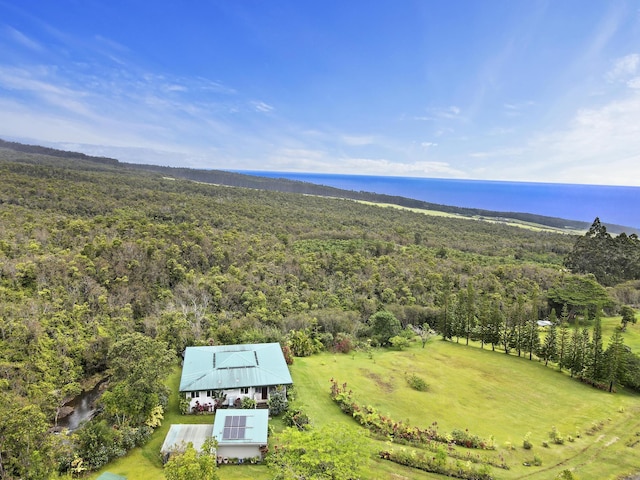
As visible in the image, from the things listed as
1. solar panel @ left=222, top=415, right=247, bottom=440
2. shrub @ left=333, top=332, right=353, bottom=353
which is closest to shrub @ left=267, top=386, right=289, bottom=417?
solar panel @ left=222, top=415, right=247, bottom=440

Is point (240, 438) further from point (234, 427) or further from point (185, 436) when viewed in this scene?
point (185, 436)

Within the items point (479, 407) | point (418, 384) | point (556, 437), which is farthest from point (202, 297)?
point (556, 437)

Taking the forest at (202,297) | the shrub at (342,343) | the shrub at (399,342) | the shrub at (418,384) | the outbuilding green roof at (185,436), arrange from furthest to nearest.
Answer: the shrub at (399,342) < the shrub at (342,343) < the shrub at (418,384) < the forest at (202,297) < the outbuilding green roof at (185,436)

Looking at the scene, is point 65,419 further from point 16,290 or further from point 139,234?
point 139,234

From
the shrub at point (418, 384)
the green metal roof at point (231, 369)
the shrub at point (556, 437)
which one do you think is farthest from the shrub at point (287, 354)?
the shrub at point (556, 437)

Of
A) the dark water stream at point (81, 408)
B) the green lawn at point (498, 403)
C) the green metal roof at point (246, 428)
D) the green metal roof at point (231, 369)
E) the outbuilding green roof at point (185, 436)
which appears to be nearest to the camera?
the outbuilding green roof at point (185, 436)

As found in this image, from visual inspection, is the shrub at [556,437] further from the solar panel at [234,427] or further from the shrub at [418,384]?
the solar panel at [234,427]
